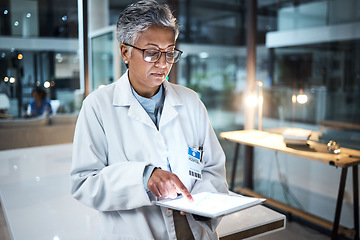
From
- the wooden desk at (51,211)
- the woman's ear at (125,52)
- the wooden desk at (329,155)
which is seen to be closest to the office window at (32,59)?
the wooden desk at (51,211)

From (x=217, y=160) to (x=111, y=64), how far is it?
13.1ft

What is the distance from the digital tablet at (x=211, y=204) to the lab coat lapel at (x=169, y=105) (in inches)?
11.4

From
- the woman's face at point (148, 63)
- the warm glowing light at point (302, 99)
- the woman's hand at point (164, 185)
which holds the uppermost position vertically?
the woman's face at point (148, 63)

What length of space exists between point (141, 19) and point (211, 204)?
65 cm

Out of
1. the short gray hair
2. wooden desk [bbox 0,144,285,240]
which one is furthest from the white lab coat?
wooden desk [bbox 0,144,285,240]

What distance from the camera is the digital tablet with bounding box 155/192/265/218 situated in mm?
990

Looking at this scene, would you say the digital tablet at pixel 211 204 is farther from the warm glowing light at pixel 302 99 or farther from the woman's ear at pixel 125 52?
the warm glowing light at pixel 302 99

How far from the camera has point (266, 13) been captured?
4.18 m

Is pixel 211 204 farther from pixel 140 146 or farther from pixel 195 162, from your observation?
pixel 140 146

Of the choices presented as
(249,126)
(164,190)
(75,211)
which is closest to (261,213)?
(75,211)

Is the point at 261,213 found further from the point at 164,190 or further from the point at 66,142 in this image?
the point at 66,142

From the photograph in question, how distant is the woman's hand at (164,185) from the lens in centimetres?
104

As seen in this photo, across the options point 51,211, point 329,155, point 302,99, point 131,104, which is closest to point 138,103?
point 131,104

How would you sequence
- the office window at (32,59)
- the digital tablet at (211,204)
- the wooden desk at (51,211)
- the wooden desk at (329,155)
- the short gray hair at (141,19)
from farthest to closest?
the office window at (32,59) → the wooden desk at (329,155) → the wooden desk at (51,211) → the short gray hair at (141,19) → the digital tablet at (211,204)
